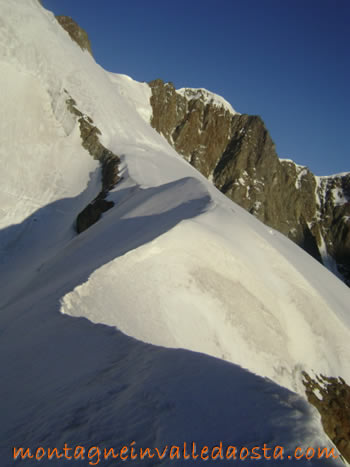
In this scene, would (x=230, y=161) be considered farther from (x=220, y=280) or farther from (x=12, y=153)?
(x=220, y=280)

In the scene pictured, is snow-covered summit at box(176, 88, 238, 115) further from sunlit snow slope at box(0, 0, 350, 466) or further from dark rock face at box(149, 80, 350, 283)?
sunlit snow slope at box(0, 0, 350, 466)

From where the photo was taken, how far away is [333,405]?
7.73 metres

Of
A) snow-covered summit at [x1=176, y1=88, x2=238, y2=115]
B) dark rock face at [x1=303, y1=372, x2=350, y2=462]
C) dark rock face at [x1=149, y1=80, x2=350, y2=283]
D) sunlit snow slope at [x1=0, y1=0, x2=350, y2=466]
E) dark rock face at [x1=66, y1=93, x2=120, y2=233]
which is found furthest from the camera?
snow-covered summit at [x1=176, y1=88, x2=238, y2=115]

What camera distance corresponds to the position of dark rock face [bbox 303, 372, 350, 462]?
711cm

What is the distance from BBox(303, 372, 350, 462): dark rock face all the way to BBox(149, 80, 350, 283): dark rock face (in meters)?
59.2

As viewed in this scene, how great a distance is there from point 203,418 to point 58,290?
4.82 meters

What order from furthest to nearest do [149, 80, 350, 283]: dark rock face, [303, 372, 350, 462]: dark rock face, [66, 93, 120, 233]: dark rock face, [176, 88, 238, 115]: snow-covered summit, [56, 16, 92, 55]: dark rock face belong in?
[176, 88, 238, 115]: snow-covered summit → [149, 80, 350, 283]: dark rock face → [56, 16, 92, 55]: dark rock face → [66, 93, 120, 233]: dark rock face → [303, 372, 350, 462]: dark rock face

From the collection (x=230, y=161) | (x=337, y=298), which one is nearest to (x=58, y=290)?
(x=337, y=298)

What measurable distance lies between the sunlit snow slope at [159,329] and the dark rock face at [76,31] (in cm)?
3011

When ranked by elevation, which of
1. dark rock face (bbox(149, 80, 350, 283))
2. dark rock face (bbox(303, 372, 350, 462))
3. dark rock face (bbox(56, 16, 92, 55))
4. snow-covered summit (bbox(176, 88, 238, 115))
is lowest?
dark rock face (bbox(303, 372, 350, 462))

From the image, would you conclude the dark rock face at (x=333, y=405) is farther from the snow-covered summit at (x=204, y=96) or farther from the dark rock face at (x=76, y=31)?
the snow-covered summit at (x=204, y=96)

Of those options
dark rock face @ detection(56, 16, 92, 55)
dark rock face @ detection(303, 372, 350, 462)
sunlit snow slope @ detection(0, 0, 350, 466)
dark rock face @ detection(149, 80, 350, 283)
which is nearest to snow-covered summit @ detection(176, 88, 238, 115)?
dark rock face @ detection(149, 80, 350, 283)

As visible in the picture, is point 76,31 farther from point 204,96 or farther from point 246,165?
point 246,165

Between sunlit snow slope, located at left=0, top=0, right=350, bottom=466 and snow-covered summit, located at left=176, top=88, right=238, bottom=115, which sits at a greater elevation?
snow-covered summit, located at left=176, top=88, right=238, bottom=115
